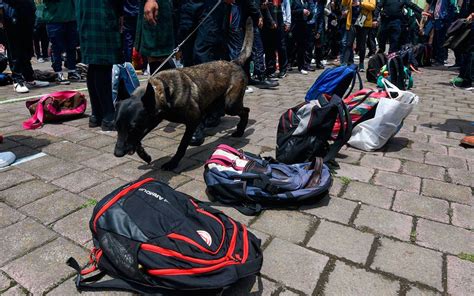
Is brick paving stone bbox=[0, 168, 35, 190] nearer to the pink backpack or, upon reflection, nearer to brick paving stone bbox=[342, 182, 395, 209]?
the pink backpack

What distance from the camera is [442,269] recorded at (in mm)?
2121

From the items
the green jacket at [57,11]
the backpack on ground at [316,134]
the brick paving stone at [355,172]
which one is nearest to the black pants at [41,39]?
the green jacket at [57,11]

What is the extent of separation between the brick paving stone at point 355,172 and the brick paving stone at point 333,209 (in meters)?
0.53

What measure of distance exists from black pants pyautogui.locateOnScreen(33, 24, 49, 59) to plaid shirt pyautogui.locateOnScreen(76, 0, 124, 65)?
28.1 ft

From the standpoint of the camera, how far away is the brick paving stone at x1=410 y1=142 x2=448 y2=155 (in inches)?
164

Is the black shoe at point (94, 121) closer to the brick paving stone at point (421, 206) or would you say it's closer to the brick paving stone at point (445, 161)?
the brick paving stone at point (421, 206)

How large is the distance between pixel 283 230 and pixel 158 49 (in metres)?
3.32

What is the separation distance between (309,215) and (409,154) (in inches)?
79.7

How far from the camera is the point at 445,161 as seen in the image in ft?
12.6

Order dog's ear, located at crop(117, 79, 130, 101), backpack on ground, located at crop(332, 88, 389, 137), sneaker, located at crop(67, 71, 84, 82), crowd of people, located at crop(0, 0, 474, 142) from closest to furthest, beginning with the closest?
backpack on ground, located at crop(332, 88, 389, 137)
crowd of people, located at crop(0, 0, 474, 142)
dog's ear, located at crop(117, 79, 130, 101)
sneaker, located at crop(67, 71, 84, 82)

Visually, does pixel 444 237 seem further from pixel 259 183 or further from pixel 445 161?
pixel 445 161

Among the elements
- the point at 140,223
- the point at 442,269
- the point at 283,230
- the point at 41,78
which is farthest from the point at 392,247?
the point at 41,78

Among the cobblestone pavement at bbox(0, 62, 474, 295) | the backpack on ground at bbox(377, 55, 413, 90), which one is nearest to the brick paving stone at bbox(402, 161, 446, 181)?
the cobblestone pavement at bbox(0, 62, 474, 295)

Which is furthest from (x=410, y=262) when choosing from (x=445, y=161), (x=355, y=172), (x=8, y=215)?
(x=8, y=215)
